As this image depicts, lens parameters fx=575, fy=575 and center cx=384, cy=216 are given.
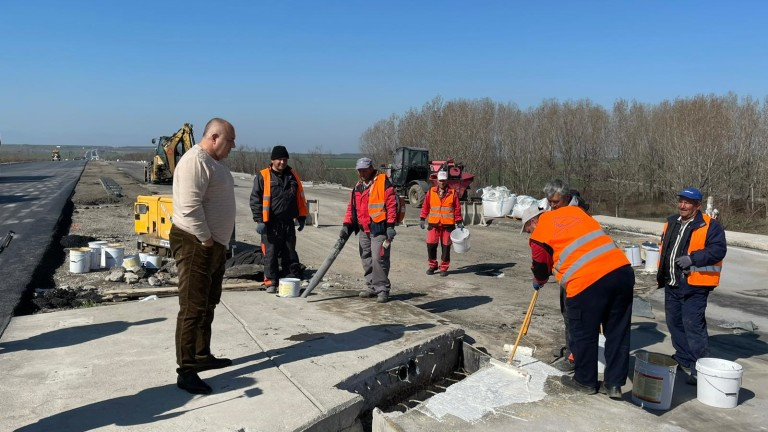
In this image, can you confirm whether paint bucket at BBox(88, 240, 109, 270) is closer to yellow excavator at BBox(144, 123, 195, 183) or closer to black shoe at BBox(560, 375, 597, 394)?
black shoe at BBox(560, 375, 597, 394)

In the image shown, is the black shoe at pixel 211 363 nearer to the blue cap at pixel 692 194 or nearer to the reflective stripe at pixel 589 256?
the reflective stripe at pixel 589 256

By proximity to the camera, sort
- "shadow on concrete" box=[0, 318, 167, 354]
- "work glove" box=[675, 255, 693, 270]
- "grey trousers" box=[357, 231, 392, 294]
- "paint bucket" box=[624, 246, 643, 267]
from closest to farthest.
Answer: "shadow on concrete" box=[0, 318, 167, 354]
"work glove" box=[675, 255, 693, 270]
"grey trousers" box=[357, 231, 392, 294]
"paint bucket" box=[624, 246, 643, 267]

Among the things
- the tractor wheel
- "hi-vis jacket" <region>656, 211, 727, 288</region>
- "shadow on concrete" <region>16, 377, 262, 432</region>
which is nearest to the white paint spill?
"shadow on concrete" <region>16, 377, 262, 432</region>

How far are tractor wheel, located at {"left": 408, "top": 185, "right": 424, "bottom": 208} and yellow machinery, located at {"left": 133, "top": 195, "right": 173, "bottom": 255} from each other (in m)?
12.9

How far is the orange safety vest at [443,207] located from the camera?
9.90m

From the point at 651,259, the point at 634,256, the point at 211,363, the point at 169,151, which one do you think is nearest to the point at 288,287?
the point at 211,363

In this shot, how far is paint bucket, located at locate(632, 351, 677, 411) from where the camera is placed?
14.8ft

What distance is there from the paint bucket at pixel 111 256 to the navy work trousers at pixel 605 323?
24.1 feet

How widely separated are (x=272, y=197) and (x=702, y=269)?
471 centimetres

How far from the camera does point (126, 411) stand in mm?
3566

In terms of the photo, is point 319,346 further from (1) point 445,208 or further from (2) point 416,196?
(2) point 416,196

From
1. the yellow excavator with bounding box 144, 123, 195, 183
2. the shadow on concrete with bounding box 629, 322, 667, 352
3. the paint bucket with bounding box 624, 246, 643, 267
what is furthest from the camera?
the yellow excavator with bounding box 144, 123, 195, 183

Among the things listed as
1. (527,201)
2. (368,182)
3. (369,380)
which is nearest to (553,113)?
(527,201)

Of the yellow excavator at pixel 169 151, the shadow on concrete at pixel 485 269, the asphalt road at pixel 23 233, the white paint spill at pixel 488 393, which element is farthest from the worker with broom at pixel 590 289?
the yellow excavator at pixel 169 151
